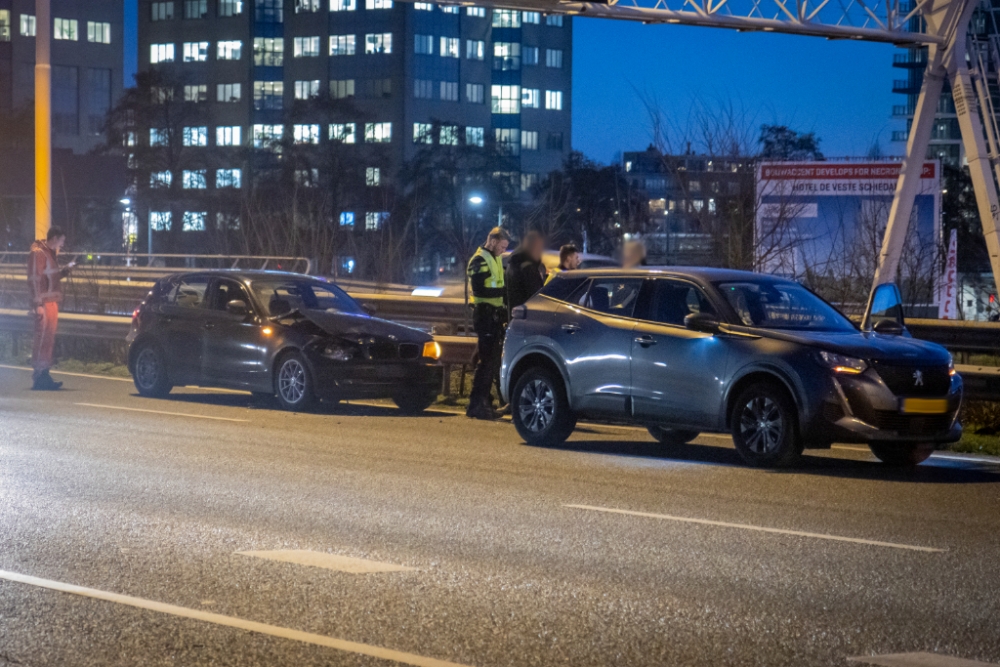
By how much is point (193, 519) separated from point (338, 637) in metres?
3.40

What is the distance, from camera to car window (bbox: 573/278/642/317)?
1389 centimetres

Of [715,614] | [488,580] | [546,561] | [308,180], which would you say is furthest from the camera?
[308,180]

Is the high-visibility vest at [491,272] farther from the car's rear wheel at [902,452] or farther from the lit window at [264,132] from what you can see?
the lit window at [264,132]

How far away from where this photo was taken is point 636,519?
9.78 metres

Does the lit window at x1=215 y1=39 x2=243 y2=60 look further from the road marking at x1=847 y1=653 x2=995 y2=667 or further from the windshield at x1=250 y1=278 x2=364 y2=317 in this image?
the road marking at x1=847 y1=653 x2=995 y2=667

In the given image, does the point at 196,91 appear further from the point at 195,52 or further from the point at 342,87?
the point at 342,87

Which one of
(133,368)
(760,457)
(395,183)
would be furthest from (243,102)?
(760,457)

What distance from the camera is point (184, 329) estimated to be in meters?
18.8

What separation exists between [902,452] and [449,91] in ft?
332

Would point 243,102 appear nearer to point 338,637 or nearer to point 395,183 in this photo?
point 395,183

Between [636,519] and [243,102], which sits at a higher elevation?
[243,102]

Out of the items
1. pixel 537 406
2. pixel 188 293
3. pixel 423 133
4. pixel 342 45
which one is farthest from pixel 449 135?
pixel 537 406

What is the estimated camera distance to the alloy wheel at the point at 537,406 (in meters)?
14.3

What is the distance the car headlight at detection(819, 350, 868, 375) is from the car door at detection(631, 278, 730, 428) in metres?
0.90
